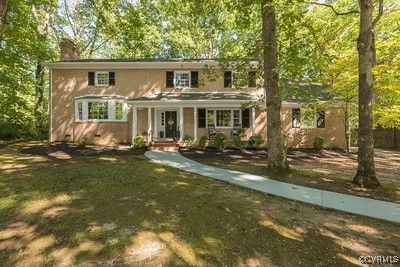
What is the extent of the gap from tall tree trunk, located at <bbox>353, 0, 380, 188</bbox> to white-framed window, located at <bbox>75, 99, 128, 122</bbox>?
16.7 metres

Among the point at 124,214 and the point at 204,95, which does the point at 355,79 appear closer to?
the point at 204,95

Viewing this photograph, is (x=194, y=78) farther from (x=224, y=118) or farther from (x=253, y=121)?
(x=253, y=121)

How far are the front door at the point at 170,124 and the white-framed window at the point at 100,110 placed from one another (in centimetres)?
309

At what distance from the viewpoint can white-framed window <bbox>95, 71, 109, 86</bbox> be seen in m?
23.0

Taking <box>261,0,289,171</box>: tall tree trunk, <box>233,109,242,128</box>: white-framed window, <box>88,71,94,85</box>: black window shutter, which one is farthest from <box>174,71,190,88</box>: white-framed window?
<box>261,0,289,171</box>: tall tree trunk

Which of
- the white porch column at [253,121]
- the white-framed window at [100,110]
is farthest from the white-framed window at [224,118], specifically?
the white-framed window at [100,110]

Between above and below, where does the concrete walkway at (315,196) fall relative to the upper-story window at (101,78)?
below

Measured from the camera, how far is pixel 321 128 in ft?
73.8

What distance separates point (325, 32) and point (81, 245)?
2637cm

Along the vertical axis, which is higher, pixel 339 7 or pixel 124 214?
pixel 339 7

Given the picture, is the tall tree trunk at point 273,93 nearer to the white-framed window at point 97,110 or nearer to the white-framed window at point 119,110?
the white-framed window at point 119,110

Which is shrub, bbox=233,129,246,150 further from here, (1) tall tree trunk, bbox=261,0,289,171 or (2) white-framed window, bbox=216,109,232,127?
(1) tall tree trunk, bbox=261,0,289,171

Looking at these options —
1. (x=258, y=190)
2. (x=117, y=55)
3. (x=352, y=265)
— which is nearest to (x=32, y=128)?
(x=117, y=55)

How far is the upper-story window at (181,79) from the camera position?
75.7 ft
